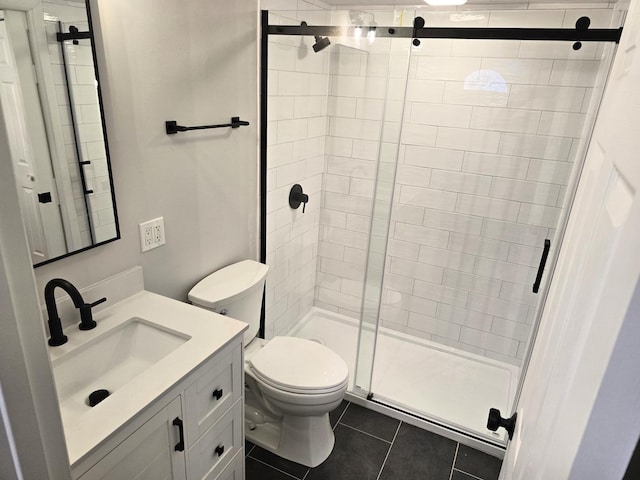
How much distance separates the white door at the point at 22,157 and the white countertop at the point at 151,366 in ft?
0.94

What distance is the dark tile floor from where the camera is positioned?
1973 mm

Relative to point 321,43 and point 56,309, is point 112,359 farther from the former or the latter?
point 321,43

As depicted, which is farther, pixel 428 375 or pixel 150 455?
pixel 428 375

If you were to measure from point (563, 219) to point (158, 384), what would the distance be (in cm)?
184

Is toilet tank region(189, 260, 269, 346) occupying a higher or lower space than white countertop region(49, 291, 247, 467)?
lower

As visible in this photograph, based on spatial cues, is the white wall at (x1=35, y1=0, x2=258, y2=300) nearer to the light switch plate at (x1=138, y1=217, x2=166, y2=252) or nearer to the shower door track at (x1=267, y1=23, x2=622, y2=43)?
the light switch plate at (x1=138, y1=217, x2=166, y2=252)

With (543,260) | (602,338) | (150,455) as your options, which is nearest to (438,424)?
(543,260)

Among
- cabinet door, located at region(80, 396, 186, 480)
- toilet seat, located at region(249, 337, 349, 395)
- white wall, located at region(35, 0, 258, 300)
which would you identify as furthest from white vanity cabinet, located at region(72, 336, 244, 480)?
white wall, located at region(35, 0, 258, 300)

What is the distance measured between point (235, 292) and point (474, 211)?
161 cm

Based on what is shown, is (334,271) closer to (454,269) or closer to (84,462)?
(454,269)

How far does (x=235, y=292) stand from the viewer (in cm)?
185

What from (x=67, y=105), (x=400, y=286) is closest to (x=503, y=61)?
(x=400, y=286)

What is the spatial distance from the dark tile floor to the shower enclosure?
15cm

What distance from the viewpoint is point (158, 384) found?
1.15m
